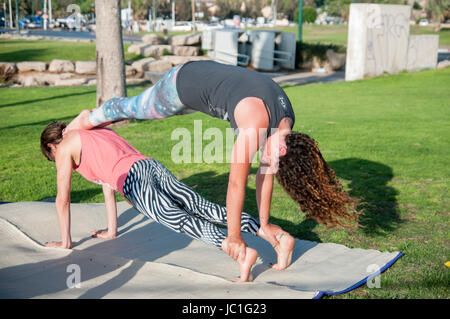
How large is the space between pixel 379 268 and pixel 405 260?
13.9 inches

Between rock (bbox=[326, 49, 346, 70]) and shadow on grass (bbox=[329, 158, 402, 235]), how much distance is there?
581 inches

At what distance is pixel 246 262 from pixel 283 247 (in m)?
0.47

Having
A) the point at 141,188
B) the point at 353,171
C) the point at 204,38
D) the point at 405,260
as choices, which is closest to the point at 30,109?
the point at 353,171

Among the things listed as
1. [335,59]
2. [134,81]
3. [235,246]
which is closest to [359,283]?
[235,246]

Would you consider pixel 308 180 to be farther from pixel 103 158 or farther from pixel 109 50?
pixel 109 50

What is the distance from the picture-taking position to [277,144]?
131 inches

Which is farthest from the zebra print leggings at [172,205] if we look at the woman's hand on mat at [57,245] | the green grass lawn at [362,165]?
the green grass lawn at [362,165]

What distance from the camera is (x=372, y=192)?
583 centimetres

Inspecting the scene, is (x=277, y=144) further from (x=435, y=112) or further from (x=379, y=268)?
(x=435, y=112)

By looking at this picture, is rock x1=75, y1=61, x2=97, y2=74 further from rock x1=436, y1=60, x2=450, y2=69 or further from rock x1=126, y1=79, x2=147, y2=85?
rock x1=436, y1=60, x2=450, y2=69

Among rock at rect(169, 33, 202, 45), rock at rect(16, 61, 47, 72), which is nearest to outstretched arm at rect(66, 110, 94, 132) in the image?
rock at rect(16, 61, 47, 72)

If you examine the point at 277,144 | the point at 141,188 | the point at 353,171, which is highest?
the point at 277,144

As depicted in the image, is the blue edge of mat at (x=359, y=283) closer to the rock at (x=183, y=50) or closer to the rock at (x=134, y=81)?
the rock at (x=134, y=81)

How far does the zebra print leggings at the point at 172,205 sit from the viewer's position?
3.42m
